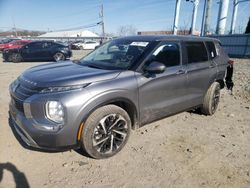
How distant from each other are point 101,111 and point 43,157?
115 centimetres

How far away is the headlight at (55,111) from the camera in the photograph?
2.83 metres

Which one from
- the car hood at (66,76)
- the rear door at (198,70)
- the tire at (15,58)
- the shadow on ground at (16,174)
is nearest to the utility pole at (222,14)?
the tire at (15,58)

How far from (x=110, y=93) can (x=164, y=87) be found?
1131 millimetres

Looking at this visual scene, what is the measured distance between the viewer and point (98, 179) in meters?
2.94

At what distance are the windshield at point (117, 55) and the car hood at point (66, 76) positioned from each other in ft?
0.93

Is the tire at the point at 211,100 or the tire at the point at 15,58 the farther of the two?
the tire at the point at 15,58

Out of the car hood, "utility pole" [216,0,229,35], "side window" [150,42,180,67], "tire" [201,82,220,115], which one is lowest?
"tire" [201,82,220,115]

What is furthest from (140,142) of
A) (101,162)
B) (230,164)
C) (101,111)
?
(230,164)

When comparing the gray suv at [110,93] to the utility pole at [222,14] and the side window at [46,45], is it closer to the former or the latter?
the side window at [46,45]

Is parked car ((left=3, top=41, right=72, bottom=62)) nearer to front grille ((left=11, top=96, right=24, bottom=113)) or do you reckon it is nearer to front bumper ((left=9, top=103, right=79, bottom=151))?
front grille ((left=11, top=96, right=24, bottom=113))

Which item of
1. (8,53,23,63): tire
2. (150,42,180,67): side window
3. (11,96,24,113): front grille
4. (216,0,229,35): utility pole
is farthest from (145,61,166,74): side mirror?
(216,0,229,35): utility pole

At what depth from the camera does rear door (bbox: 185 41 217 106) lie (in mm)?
4395

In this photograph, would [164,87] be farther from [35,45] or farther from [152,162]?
[35,45]

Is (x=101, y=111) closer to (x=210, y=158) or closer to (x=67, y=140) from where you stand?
(x=67, y=140)
